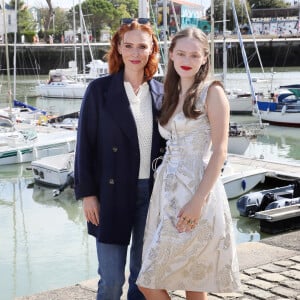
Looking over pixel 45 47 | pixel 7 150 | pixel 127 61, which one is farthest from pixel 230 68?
pixel 127 61

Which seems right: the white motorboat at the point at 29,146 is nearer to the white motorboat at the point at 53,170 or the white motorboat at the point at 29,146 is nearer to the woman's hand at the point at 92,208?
the white motorboat at the point at 53,170

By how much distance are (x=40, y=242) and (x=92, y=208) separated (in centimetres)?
700

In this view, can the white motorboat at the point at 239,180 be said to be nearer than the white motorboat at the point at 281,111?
Yes

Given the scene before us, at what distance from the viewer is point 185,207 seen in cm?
267

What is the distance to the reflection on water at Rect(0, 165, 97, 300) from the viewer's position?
7797 mm

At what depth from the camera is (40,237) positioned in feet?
32.9

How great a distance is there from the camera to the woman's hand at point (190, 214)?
2645mm

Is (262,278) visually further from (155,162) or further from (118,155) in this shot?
(118,155)

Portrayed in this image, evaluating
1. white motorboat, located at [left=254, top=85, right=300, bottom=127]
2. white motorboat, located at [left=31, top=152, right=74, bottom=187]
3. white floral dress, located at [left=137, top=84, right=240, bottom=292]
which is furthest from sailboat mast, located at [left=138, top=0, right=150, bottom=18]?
white floral dress, located at [left=137, top=84, right=240, bottom=292]

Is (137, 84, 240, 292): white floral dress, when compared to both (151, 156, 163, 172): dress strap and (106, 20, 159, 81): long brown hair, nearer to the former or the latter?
(151, 156, 163, 172): dress strap

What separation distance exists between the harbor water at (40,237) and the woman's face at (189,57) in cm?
495

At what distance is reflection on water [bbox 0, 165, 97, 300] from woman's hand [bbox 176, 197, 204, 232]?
4.79 meters

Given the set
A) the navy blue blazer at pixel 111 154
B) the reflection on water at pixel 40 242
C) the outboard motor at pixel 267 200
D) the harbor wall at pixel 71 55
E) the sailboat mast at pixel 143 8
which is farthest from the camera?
the harbor wall at pixel 71 55

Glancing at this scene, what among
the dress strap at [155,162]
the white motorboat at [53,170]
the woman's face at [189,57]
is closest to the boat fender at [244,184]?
the white motorboat at [53,170]
